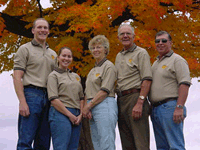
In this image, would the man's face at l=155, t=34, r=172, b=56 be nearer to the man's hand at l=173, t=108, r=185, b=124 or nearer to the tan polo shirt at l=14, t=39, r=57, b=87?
the man's hand at l=173, t=108, r=185, b=124

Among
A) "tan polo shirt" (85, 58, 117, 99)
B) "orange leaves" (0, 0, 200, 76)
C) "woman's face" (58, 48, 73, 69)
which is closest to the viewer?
"tan polo shirt" (85, 58, 117, 99)

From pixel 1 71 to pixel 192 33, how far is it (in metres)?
9.58

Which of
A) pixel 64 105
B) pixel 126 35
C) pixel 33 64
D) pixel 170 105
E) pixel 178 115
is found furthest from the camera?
pixel 126 35

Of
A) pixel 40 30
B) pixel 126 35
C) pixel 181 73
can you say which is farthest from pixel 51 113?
pixel 181 73

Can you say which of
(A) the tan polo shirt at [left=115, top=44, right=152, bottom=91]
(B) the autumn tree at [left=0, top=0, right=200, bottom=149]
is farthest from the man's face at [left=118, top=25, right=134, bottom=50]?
(B) the autumn tree at [left=0, top=0, right=200, bottom=149]

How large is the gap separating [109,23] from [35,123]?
633cm

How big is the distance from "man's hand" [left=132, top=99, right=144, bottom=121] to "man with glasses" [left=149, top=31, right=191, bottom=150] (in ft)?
0.92

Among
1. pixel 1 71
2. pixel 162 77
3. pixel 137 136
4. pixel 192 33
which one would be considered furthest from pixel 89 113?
pixel 1 71

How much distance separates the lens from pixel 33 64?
4.95 meters

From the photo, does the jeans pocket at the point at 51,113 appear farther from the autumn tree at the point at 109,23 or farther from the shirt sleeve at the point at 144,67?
the autumn tree at the point at 109,23

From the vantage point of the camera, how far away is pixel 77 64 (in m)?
10.9

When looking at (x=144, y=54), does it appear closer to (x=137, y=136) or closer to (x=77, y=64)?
(x=137, y=136)

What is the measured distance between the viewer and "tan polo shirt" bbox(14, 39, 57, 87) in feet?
16.0

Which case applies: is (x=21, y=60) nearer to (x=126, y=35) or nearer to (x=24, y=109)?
Answer: (x=24, y=109)
